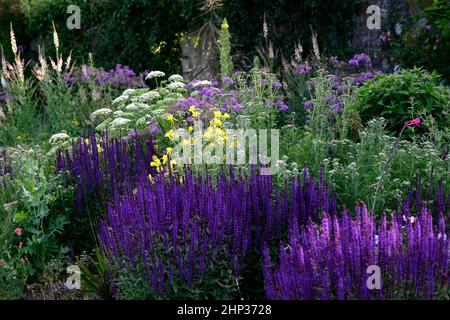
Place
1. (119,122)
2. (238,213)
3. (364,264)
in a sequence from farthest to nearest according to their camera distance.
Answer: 1. (119,122)
2. (238,213)
3. (364,264)

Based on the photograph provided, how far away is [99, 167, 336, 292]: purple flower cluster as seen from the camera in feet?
12.5

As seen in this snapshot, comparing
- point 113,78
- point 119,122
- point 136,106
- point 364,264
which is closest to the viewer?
point 364,264

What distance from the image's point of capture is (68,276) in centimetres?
479

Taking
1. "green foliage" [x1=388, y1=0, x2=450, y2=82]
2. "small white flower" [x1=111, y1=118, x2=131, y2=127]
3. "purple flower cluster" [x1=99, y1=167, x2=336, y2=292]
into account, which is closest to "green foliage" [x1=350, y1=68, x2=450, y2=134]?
"green foliage" [x1=388, y1=0, x2=450, y2=82]

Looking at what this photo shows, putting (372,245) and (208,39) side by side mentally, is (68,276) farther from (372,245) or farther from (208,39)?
(208,39)

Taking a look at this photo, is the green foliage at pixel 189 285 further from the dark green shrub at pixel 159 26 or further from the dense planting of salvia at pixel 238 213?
the dark green shrub at pixel 159 26

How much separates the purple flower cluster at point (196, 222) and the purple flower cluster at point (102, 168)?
1.07 meters

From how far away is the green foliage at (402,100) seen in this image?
6.35m

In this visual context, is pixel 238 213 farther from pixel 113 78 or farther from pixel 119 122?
pixel 113 78

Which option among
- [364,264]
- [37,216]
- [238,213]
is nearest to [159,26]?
[37,216]

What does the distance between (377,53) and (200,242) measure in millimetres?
6373

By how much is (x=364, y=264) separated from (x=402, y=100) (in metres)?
3.54

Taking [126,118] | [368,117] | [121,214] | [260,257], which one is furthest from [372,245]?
[126,118]

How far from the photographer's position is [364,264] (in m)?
3.28
